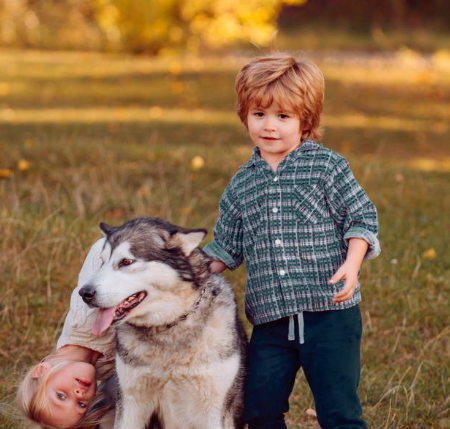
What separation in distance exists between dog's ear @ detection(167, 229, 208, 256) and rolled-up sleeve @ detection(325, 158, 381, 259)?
0.62 m

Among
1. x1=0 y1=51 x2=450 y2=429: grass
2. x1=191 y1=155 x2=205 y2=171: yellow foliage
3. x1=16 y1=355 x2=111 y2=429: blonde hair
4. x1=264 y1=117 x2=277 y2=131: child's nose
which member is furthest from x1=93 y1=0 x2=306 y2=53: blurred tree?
x1=16 y1=355 x2=111 y2=429: blonde hair

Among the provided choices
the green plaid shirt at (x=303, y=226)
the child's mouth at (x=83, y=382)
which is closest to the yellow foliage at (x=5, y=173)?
the child's mouth at (x=83, y=382)

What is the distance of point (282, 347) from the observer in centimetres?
327

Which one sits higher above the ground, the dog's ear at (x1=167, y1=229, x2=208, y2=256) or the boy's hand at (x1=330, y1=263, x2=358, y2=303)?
the dog's ear at (x1=167, y1=229, x2=208, y2=256)

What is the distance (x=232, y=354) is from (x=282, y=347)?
11.5 inches

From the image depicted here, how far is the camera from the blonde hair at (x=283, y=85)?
10.3 ft

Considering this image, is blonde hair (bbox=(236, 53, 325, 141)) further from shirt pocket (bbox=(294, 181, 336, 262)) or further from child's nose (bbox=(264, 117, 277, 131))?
shirt pocket (bbox=(294, 181, 336, 262))

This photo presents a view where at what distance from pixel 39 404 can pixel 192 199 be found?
3653 millimetres

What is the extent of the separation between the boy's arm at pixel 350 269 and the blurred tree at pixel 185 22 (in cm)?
1154

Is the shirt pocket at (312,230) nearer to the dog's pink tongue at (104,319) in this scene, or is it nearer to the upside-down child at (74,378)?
the dog's pink tongue at (104,319)

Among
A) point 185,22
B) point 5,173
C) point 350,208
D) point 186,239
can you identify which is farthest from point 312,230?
point 185,22

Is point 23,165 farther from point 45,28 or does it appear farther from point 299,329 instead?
point 45,28

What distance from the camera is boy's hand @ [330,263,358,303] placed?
2914 millimetres

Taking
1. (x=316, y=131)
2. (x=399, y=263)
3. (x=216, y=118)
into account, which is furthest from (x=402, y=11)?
(x=316, y=131)
